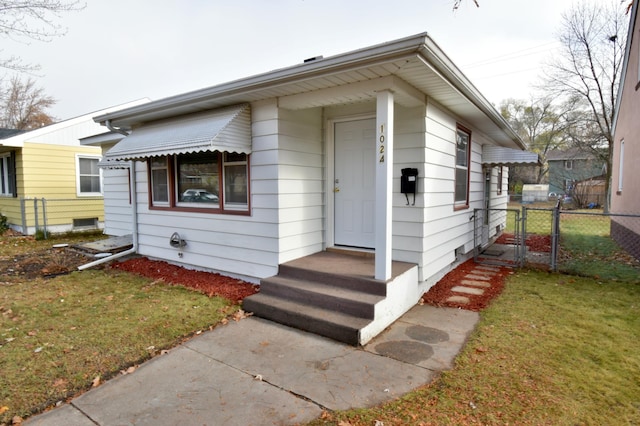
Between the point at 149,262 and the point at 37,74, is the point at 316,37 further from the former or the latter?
the point at 37,74

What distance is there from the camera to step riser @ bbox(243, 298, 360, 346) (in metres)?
3.38

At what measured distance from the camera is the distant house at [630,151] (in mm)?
7231

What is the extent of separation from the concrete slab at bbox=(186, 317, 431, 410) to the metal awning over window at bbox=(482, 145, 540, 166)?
19.7 ft

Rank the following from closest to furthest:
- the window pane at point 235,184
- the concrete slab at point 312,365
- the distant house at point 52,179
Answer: the concrete slab at point 312,365 → the window pane at point 235,184 → the distant house at point 52,179

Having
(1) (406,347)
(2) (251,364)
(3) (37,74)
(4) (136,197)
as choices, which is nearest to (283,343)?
(2) (251,364)

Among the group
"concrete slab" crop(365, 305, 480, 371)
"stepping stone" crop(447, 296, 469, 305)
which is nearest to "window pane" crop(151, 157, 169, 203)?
"concrete slab" crop(365, 305, 480, 371)

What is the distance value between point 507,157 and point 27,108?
29.8m

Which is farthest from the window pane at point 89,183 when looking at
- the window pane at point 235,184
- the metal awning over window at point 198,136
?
the window pane at point 235,184

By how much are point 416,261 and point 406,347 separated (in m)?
1.48

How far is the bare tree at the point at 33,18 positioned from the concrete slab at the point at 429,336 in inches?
350

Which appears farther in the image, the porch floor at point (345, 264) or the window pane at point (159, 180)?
the window pane at point (159, 180)

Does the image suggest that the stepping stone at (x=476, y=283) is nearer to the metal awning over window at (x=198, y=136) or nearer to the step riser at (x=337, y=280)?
the step riser at (x=337, y=280)

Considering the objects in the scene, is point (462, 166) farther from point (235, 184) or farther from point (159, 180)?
point (159, 180)

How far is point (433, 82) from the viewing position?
3.99 meters
